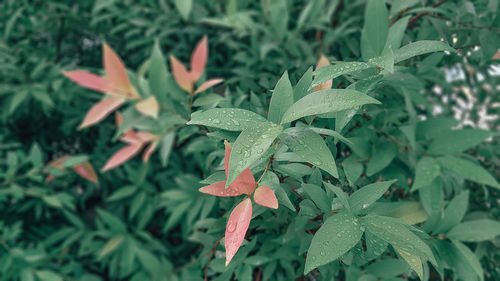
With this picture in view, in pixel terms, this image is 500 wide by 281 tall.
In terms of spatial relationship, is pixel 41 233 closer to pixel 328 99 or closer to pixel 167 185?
pixel 167 185

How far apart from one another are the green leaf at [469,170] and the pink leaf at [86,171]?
109 centimetres

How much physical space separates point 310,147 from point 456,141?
408 mm

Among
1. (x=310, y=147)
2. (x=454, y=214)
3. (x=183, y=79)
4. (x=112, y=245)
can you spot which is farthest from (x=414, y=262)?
(x=112, y=245)

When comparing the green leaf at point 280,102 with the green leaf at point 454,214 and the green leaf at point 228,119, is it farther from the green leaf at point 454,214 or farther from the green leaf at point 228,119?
the green leaf at point 454,214

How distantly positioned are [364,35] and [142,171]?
0.96 metres

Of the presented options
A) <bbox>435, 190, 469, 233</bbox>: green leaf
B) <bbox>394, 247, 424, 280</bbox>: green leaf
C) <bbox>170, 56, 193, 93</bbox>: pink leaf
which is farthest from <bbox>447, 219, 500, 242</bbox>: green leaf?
<bbox>170, 56, 193, 93</bbox>: pink leaf

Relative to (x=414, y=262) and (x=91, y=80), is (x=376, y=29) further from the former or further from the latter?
(x=91, y=80)

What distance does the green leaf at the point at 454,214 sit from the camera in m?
0.62

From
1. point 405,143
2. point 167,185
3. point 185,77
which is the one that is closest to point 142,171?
point 167,185

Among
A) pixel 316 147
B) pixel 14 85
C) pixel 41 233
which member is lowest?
pixel 41 233

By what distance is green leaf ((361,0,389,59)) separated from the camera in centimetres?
52

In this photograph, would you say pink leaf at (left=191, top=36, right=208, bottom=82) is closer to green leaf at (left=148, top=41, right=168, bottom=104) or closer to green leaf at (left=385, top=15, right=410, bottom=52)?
green leaf at (left=148, top=41, right=168, bottom=104)

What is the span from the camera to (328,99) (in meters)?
0.38

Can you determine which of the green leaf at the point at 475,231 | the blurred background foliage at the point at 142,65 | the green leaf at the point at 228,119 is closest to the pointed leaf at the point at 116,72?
the blurred background foliage at the point at 142,65
